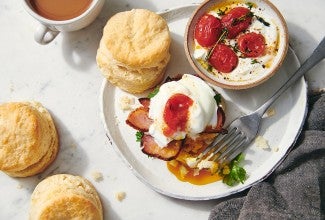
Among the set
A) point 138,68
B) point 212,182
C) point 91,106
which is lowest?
point 212,182

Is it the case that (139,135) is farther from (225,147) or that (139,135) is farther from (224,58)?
(224,58)

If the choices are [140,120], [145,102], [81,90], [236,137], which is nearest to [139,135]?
[140,120]

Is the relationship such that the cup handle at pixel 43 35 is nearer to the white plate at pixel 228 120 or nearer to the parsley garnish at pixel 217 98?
the white plate at pixel 228 120

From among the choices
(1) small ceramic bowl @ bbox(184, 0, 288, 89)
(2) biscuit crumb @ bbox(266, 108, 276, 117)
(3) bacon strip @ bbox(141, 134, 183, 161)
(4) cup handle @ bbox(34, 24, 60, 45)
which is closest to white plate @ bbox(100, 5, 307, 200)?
(2) biscuit crumb @ bbox(266, 108, 276, 117)

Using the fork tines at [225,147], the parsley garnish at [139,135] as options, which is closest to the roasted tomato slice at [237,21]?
the fork tines at [225,147]

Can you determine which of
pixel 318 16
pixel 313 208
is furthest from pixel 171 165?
pixel 318 16

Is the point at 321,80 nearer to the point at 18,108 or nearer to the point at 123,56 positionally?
the point at 123,56

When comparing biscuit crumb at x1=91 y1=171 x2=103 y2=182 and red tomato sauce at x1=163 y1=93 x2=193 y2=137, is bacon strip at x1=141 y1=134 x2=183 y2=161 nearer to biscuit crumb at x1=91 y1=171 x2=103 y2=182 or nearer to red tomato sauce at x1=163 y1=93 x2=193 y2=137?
red tomato sauce at x1=163 y1=93 x2=193 y2=137
